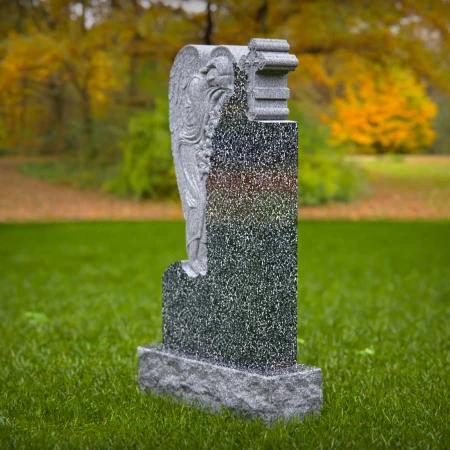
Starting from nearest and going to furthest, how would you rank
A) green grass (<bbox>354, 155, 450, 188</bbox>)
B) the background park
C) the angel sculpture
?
the background park
the angel sculpture
green grass (<bbox>354, 155, 450, 188</bbox>)

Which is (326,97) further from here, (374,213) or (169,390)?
(169,390)

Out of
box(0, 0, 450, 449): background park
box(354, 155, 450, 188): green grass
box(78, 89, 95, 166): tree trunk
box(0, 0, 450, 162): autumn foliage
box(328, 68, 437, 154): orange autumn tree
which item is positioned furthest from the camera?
box(354, 155, 450, 188): green grass

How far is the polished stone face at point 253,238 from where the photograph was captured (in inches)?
164

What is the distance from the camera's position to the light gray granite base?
4105 mm

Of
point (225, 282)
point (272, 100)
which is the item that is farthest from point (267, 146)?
point (225, 282)

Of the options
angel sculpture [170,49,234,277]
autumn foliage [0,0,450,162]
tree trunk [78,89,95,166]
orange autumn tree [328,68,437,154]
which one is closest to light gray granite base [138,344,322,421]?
angel sculpture [170,49,234,277]

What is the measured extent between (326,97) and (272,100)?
24.8 metres

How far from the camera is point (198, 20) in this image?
18000mm

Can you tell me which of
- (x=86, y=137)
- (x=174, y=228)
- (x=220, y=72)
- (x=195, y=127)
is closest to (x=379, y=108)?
(x=174, y=228)

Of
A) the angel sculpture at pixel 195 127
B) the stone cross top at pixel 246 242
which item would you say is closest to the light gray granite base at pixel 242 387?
the stone cross top at pixel 246 242

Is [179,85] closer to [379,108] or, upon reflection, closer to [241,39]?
[241,39]

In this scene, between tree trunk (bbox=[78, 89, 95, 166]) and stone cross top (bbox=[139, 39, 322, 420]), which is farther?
tree trunk (bbox=[78, 89, 95, 166])

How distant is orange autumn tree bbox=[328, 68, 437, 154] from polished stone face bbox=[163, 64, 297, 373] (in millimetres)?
14525

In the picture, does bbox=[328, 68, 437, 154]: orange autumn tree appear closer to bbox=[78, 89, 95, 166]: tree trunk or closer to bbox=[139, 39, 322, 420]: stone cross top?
bbox=[78, 89, 95, 166]: tree trunk
